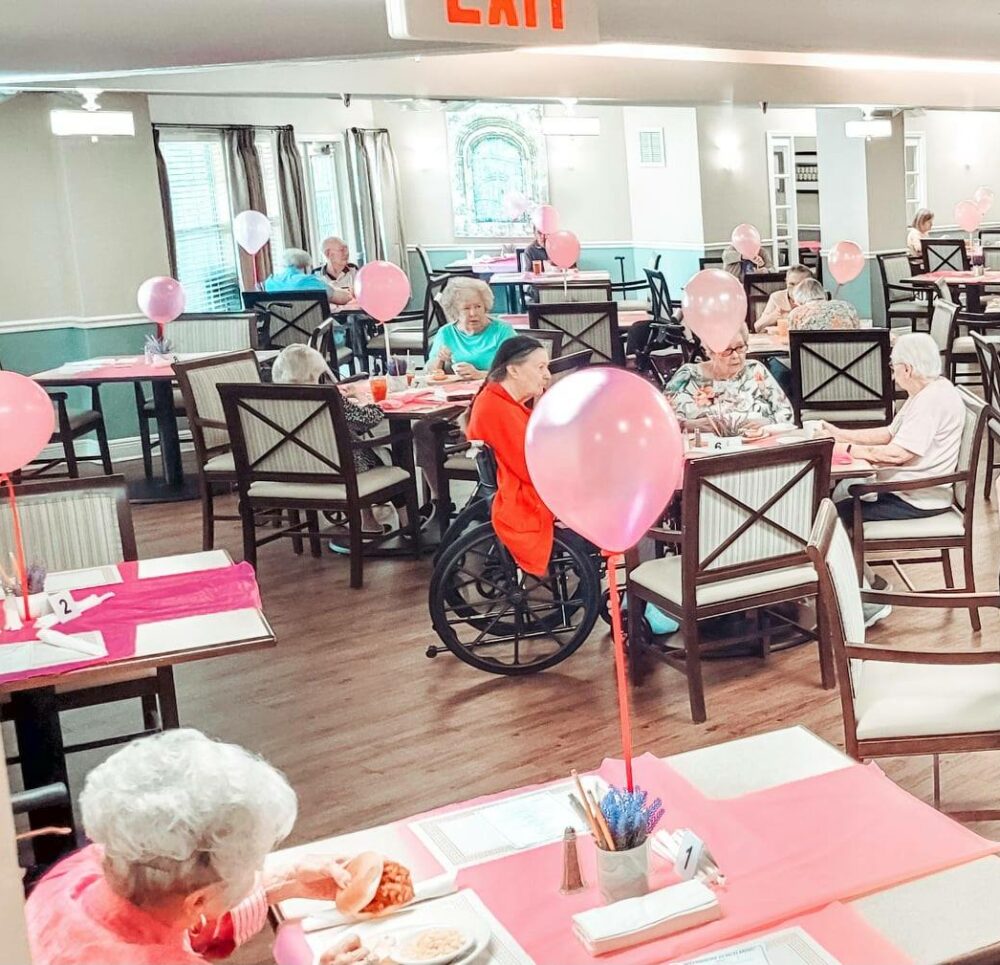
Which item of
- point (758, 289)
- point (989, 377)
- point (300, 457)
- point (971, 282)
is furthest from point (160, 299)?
point (971, 282)

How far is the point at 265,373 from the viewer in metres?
7.34

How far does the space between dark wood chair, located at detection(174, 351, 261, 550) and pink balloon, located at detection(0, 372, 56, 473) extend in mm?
A: 2554

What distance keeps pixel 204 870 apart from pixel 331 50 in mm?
4010

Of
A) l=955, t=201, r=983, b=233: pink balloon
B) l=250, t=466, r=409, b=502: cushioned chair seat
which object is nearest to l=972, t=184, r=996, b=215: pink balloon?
l=955, t=201, r=983, b=233: pink balloon

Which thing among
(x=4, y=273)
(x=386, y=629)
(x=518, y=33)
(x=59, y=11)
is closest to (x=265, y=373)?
(x=4, y=273)

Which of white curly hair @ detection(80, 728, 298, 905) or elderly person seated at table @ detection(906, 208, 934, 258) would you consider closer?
white curly hair @ detection(80, 728, 298, 905)

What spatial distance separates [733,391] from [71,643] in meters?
3.03

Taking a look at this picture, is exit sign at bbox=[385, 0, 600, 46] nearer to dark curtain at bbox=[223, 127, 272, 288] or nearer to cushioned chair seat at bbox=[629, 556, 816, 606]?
cushioned chair seat at bbox=[629, 556, 816, 606]

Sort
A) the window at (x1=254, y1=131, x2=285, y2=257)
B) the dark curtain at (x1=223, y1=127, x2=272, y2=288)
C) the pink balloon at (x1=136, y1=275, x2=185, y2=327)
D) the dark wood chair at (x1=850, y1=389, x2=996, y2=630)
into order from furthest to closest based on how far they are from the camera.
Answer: the window at (x1=254, y1=131, x2=285, y2=257)
the dark curtain at (x1=223, y1=127, x2=272, y2=288)
the pink balloon at (x1=136, y1=275, x2=185, y2=327)
the dark wood chair at (x1=850, y1=389, x2=996, y2=630)

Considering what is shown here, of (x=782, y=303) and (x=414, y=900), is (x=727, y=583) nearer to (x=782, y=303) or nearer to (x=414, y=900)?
(x=414, y=900)

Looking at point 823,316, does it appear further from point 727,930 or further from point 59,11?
point 727,930

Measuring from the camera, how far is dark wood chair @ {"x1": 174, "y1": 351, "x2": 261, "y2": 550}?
5.91m

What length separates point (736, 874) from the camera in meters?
1.82

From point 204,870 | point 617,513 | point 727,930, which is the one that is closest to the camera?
point 204,870
